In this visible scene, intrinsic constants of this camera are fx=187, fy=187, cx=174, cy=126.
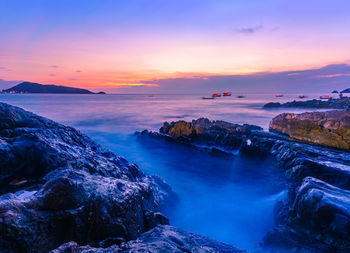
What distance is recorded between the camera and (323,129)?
9.10m

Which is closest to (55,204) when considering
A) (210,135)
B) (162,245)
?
(162,245)

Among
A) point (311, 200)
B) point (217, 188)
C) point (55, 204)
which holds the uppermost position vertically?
point (55, 204)

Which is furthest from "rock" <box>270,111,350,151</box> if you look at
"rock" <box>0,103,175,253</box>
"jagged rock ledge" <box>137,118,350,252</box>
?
"rock" <box>0,103,175,253</box>

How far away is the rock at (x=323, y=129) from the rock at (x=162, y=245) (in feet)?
27.2

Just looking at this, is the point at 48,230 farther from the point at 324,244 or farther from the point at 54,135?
the point at 324,244

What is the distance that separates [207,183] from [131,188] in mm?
5964

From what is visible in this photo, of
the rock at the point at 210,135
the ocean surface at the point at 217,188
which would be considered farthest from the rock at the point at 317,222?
the rock at the point at 210,135

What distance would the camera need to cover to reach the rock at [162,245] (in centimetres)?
218

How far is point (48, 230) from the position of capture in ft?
7.86

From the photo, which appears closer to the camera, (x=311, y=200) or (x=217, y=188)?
(x=311, y=200)

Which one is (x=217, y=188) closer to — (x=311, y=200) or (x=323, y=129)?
(x=311, y=200)

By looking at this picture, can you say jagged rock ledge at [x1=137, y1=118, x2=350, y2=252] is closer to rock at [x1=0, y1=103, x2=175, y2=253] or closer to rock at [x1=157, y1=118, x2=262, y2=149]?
rock at [x1=157, y1=118, x2=262, y2=149]

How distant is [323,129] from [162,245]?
Answer: 33.1ft

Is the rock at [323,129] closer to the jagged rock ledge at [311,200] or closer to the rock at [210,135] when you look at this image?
the jagged rock ledge at [311,200]
